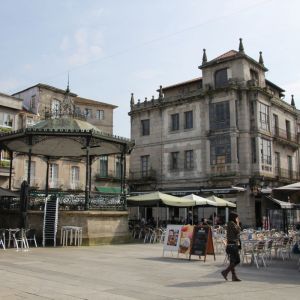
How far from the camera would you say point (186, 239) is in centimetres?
1452

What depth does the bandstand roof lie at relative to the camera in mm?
19094

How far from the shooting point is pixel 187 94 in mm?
40438

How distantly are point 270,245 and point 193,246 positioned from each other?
2.45 meters

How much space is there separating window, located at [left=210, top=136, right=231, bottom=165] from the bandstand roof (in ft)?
49.4

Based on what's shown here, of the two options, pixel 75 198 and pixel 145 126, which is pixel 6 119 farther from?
pixel 75 198

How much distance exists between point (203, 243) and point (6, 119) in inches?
1096

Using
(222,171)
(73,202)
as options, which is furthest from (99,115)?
(73,202)

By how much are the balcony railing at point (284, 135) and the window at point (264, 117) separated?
1.74 meters

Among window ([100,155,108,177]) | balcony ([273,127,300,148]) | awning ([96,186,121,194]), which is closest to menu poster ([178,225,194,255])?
balcony ([273,127,300,148])

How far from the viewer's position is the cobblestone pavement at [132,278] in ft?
25.5

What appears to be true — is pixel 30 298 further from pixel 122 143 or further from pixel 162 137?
pixel 162 137

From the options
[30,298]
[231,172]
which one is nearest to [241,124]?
[231,172]

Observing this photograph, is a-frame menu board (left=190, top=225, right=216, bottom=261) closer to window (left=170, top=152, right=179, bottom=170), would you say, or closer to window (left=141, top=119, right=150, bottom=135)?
window (left=170, top=152, right=179, bottom=170)

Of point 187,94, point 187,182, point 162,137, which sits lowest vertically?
point 187,182
